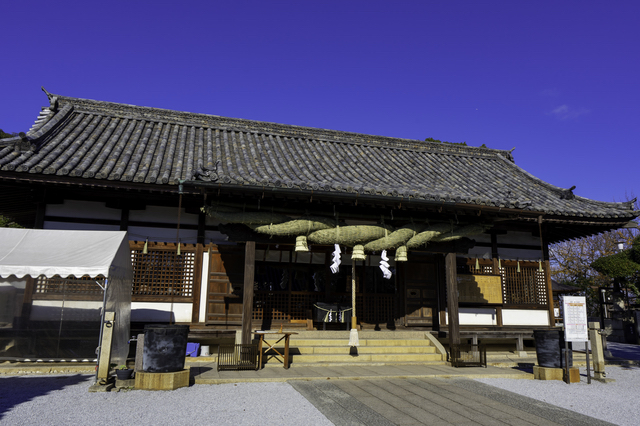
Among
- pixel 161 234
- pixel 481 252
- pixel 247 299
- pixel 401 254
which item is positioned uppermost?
pixel 161 234

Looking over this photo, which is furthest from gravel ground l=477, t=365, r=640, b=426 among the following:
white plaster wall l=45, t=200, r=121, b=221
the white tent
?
white plaster wall l=45, t=200, r=121, b=221

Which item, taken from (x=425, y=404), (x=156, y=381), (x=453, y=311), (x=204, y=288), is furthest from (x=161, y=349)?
(x=453, y=311)

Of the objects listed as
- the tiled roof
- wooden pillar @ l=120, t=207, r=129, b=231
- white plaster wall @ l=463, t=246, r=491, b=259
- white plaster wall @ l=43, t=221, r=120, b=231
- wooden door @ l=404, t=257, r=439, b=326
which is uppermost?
the tiled roof

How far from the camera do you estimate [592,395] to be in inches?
270

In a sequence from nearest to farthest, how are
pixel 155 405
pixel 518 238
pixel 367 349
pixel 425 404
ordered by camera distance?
pixel 155 405 < pixel 425 404 < pixel 367 349 < pixel 518 238

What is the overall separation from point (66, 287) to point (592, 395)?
1023 centimetres

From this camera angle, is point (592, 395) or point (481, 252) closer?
point (592, 395)

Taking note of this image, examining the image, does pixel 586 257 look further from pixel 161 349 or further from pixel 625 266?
pixel 161 349

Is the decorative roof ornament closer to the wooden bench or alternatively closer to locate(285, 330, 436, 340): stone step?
locate(285, 330, 436, 340): stone step

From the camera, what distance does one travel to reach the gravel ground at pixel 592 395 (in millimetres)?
5765

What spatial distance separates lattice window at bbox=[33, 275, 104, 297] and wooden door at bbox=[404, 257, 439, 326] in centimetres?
754

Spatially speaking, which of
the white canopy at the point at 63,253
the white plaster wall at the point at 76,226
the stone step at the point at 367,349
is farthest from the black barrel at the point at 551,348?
the white plaster wall at the point at 76,226

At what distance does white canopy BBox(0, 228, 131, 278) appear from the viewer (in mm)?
6797

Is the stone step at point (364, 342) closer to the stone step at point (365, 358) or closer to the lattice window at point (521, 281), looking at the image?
the stone step at point (365, 358)
